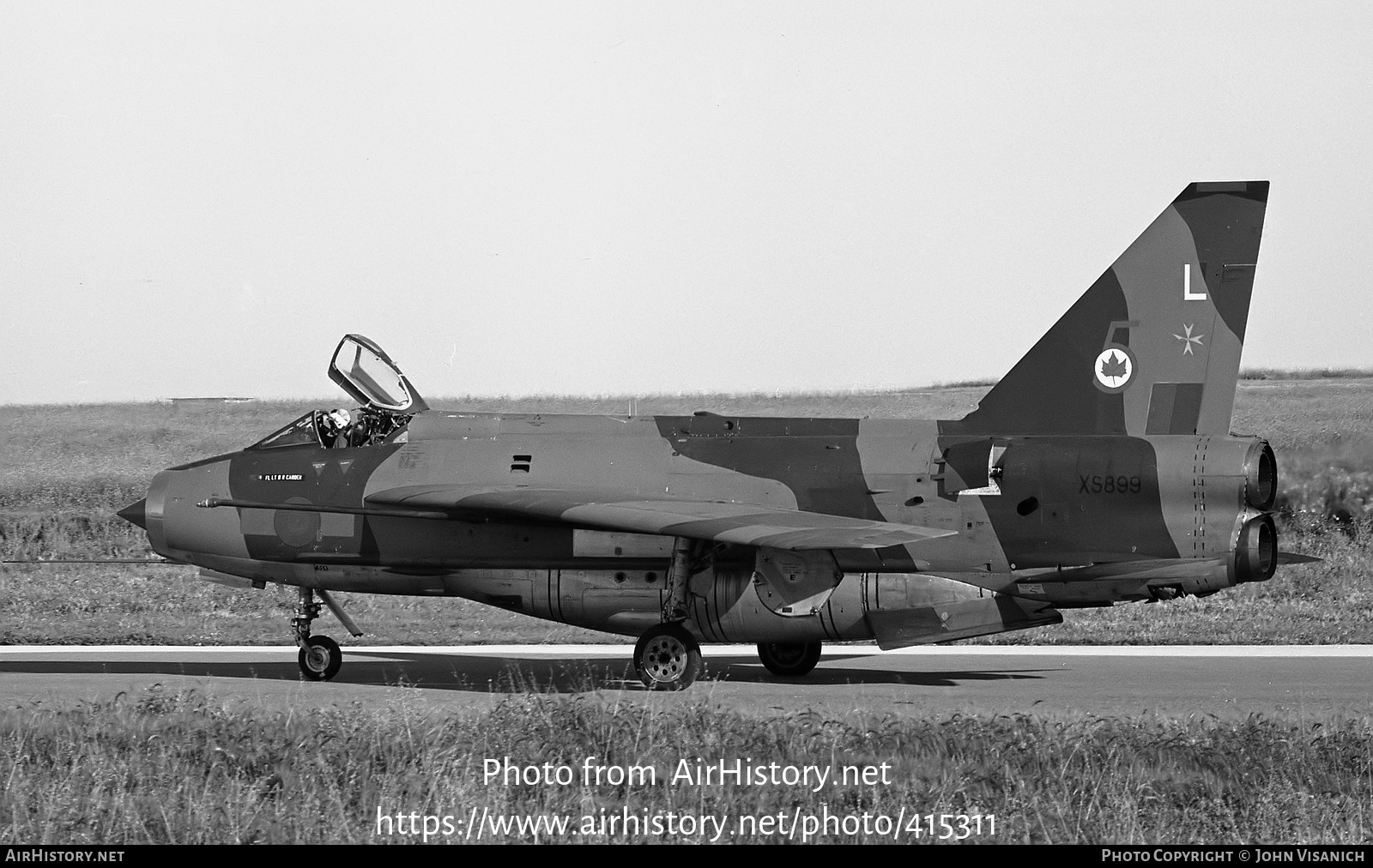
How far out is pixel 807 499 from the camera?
14.5 metres

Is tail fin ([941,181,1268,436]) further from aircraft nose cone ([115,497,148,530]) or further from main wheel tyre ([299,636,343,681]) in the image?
aircraft nose cone ([115,497,148,530])

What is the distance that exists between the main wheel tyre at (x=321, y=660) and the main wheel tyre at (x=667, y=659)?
11.3 feet

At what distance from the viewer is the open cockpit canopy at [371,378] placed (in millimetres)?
15641

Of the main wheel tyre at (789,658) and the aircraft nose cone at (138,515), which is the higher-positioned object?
the aircraft nose cone at (138,515)

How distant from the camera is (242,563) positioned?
15492mm

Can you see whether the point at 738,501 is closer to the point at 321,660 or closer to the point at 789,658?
the point at 789,658

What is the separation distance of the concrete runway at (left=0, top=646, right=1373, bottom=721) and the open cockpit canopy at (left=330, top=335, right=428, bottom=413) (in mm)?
2951

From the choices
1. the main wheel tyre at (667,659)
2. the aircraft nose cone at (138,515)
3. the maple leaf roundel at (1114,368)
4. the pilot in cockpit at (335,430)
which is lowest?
the main wheel tyre at (667,659)

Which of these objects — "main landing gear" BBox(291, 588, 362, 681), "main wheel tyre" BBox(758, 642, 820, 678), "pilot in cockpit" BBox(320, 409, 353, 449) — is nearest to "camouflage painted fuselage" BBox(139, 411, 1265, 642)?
"pilot in cockpit" BBox(320, 409, 353, 449)

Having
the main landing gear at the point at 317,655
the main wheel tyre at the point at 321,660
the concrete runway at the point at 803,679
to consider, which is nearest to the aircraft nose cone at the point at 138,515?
the concrete runway at the point at 803,679

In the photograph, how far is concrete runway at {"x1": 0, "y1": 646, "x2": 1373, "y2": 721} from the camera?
1274 centimetres

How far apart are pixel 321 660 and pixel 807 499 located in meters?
5.35

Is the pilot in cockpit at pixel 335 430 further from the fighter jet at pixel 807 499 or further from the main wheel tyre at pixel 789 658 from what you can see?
the main wheel tyre at pixel 789 658

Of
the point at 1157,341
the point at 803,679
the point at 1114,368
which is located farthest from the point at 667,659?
the point at 1157,341
